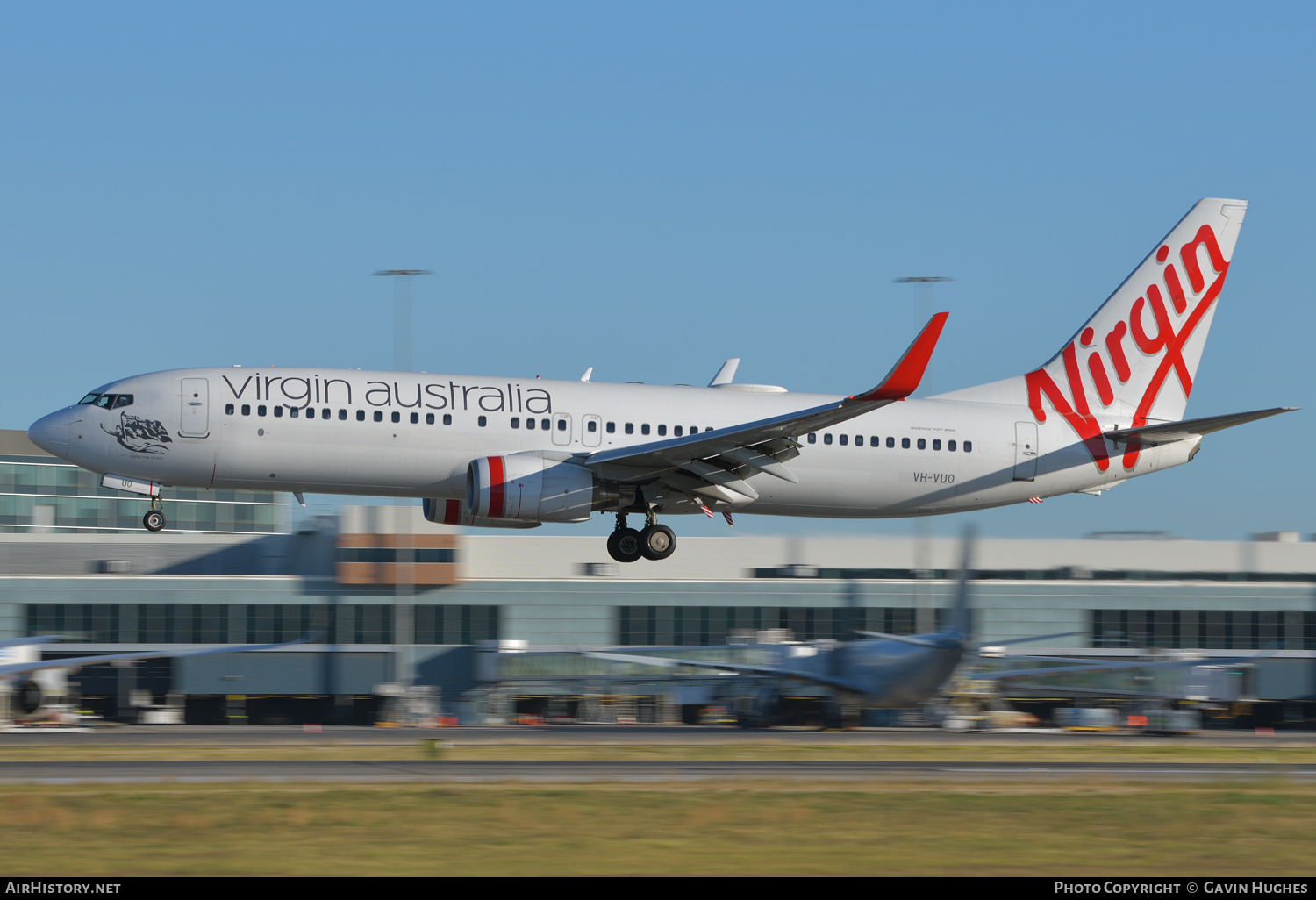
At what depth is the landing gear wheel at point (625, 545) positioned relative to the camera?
3572 centimetres

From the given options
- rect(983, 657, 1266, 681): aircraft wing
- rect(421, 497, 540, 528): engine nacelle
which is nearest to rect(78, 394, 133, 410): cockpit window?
rect(421, 497, 540, 528): engine nacelle

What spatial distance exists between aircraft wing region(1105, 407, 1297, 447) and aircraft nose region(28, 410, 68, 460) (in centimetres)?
2611

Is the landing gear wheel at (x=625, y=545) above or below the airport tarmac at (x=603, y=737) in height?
above

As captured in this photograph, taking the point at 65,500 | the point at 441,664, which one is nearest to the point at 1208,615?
the point at 441,664

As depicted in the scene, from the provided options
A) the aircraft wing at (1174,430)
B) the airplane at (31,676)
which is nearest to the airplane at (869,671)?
the aircraft wing at (1174,430)

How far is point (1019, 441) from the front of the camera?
3850cm

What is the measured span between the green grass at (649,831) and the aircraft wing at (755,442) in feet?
26.4

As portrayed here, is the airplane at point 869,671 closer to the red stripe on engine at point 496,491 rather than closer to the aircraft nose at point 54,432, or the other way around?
the red stripe on engine at point 496,491

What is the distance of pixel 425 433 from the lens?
34188mm

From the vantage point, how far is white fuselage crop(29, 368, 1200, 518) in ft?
111

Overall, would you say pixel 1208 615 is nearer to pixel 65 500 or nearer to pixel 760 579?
pixel 760 579

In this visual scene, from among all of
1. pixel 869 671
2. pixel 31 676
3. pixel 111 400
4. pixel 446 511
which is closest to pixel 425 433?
pixel 446 511

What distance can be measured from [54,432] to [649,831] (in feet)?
62.3

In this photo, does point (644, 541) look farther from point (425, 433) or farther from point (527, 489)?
point (425, 433)
